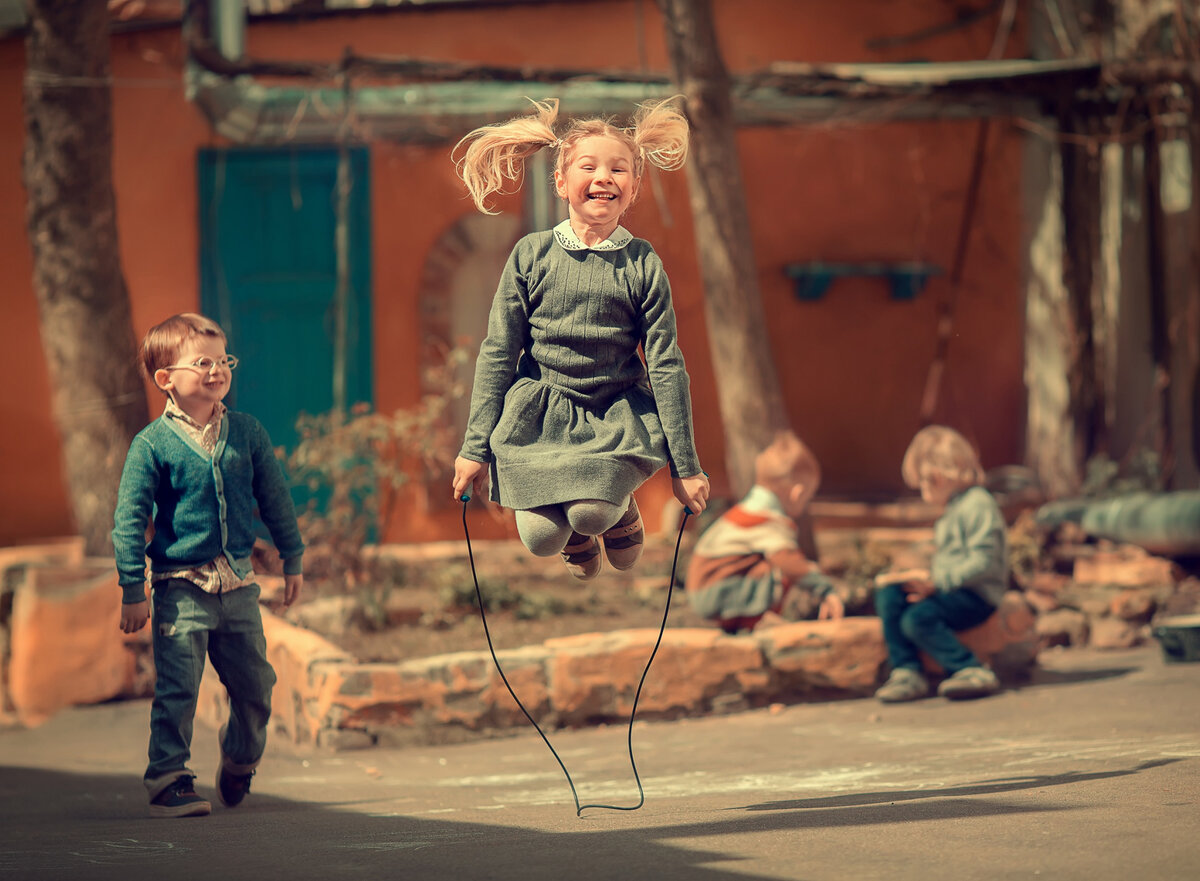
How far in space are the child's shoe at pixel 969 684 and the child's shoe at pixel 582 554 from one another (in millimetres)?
2906

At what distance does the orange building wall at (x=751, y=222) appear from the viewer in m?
11.1

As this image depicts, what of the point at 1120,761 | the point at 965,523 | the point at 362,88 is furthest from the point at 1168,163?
the point at 1120,761

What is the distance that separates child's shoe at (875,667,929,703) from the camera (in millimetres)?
6555

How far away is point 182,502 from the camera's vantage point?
455cm

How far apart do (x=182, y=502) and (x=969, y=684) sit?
3.74m

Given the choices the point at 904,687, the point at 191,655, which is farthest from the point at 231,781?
the point at 904,687

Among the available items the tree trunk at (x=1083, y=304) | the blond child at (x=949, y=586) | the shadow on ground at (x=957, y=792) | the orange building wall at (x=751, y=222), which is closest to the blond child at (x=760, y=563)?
the blond child at (x=949, y=586)

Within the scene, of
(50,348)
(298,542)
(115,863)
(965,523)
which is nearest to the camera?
(115,863)

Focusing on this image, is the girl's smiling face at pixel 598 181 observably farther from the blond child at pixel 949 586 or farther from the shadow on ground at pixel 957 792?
the blond child at pixel 949 586

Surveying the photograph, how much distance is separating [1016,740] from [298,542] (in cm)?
Answer: 293

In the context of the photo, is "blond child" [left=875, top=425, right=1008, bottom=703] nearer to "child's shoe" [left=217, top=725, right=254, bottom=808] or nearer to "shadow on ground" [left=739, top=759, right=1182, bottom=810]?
"shadow on ground" [left=739, top=759, right=1182, bottom=810]

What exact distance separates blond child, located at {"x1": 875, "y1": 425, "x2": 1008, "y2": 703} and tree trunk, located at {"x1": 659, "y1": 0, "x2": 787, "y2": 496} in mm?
1571

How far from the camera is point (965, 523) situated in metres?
6.54

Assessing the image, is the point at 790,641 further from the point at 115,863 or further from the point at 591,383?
the point at 115,863
